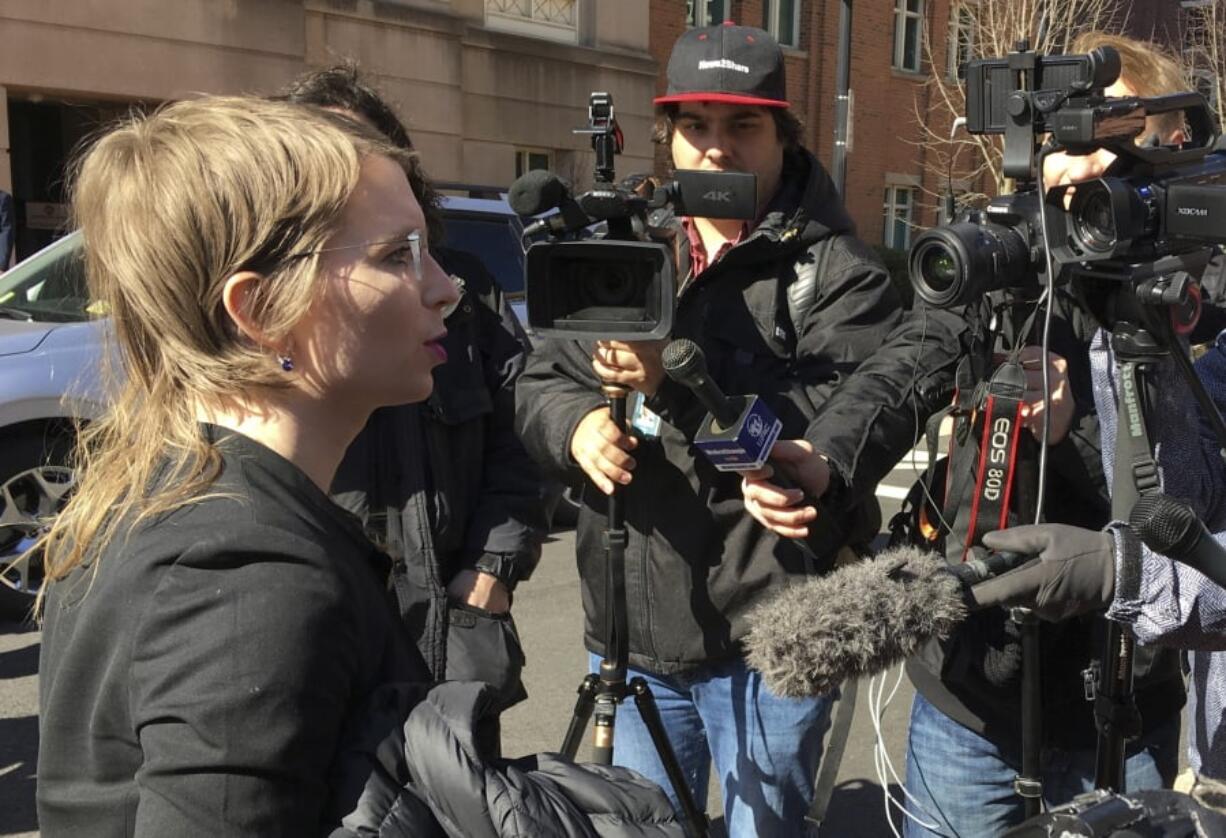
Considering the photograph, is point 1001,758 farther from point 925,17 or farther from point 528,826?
point 925,17

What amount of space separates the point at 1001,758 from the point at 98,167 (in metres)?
1.89

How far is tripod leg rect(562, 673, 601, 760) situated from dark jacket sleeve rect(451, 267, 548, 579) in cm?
33

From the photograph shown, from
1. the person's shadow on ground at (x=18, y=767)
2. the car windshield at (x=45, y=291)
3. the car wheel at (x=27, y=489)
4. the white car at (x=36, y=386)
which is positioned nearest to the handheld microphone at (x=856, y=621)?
the person's shadow on ground at (x=18, y=767)

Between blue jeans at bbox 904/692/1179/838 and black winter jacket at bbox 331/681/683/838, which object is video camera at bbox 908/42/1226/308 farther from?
black winter jacket at bbox 331/681/683/838

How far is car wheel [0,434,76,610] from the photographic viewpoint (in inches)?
215

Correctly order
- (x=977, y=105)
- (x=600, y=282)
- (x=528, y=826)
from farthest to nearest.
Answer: (x=600, y=282), (x=977, y=105), (x=528, y=826)

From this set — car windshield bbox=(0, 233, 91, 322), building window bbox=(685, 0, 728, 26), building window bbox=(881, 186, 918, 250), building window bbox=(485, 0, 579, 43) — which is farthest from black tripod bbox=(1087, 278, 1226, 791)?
building window bbox=(881, 186, 918, 250)

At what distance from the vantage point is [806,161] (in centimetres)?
264

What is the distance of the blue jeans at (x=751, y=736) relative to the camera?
95.0 inches

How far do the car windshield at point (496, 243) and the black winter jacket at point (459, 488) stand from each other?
4026mm

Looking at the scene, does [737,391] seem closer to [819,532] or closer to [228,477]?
[819,532]

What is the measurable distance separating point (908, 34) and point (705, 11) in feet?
18.7

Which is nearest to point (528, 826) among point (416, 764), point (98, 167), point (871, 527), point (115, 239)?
point (416, 764)

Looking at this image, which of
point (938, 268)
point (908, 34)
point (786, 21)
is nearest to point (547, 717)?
point (938, 268)
